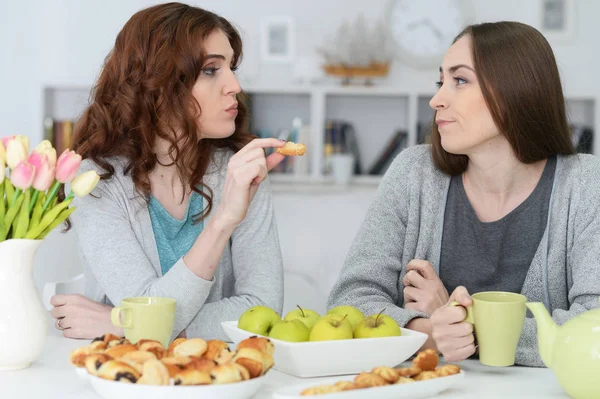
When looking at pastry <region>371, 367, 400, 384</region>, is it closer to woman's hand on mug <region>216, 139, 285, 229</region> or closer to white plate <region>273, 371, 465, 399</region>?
white plate <region>273, 371, 465, 399</region>

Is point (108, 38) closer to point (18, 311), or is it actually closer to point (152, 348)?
point (18, 311)

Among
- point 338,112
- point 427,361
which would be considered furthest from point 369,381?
point 338,112

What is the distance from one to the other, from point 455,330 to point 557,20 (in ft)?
12.1

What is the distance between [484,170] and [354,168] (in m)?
2.71

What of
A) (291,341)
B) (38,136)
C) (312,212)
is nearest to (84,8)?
(38,136)

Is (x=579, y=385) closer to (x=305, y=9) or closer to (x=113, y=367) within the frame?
(x=113, y=367)

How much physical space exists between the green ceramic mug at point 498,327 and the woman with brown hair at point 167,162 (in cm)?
62

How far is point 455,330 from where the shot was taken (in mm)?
1282

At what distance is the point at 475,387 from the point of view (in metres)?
1.18

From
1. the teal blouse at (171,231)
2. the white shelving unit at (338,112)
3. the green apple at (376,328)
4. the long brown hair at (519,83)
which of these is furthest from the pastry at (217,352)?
the white shelving unit at (338,112)

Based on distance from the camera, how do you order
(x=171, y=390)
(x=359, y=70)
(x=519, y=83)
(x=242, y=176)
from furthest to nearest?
(x=359, y=70)
(x=519, y=83)
(x=242, y=176)
(x=171, y=390)

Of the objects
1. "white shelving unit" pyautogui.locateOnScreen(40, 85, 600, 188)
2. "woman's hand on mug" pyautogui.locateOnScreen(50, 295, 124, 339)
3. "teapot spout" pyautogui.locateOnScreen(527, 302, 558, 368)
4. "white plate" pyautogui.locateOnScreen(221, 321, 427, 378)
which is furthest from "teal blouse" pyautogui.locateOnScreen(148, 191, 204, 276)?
"white shelving unit" pyautogui.locateOnScreen(40, 85, 600, 188)

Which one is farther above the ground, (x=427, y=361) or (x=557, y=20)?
(x=557, y=20)

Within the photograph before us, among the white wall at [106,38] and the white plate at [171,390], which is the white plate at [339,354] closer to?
the white plate at [171,390]
